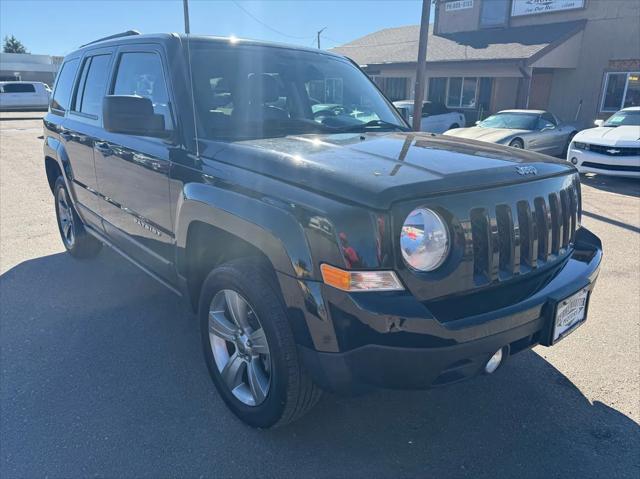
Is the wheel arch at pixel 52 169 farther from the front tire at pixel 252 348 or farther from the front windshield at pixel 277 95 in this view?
the front tire at pixel 252 348

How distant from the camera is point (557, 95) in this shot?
A: 66.2ft

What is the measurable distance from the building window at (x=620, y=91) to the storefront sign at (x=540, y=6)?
3299 millimetres

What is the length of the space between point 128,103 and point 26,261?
3.33m

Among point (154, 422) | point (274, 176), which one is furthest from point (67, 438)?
point (274, 176)

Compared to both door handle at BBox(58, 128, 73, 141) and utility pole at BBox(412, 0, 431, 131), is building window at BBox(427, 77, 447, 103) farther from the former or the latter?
door handle at BBox(58, 128, 73, 141)

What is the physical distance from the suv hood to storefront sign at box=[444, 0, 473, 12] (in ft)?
79.4

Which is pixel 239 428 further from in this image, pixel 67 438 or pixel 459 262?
pixel 459 262

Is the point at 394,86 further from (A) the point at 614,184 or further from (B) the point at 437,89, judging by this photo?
(A) the point at 614,184

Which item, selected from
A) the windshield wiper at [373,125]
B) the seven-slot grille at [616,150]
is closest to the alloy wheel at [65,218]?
the windshield wiper at [373,125]

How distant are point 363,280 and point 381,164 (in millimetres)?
634

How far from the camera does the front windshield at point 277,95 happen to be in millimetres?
3045

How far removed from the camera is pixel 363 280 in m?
2.01

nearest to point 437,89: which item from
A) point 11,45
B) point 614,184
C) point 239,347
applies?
point 614,184

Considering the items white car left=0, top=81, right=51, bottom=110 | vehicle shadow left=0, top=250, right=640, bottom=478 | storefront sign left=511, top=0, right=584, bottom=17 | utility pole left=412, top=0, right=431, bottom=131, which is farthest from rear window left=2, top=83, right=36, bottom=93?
vehicle shadow left=0, top=250, right=640, bottom=478
